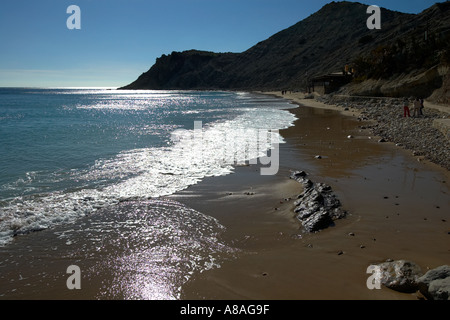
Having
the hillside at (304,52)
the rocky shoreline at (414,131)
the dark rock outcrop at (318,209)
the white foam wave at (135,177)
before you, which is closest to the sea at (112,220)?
the white foam wave at (135,177)

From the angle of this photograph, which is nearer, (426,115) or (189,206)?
(189,206)

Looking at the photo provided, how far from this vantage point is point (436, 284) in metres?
3.92

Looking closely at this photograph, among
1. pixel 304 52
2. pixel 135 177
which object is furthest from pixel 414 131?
pixel 304 52

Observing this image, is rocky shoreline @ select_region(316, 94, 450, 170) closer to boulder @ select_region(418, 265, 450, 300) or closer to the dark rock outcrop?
the dark rock outcrop

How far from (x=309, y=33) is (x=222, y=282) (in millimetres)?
162436

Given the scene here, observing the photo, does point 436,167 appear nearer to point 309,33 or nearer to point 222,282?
point 222,282

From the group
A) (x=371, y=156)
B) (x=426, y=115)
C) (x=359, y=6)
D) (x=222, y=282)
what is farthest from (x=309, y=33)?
(x=222, y=282)

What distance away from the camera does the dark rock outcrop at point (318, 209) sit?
6.52m

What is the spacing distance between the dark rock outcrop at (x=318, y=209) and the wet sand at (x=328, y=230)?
7.3 inches

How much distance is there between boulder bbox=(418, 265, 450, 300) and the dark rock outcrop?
2358 millimetres

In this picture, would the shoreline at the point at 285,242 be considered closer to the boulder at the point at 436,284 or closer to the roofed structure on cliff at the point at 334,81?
the boulder at the point at 436,284

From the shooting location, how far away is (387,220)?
21.9 ft

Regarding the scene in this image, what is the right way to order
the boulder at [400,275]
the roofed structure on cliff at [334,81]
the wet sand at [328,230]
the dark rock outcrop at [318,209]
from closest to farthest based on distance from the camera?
1. the boulder at [400,275]
2. the wet sand at [328,230]
3. the dark rock outcrop at [318,209]
4. the roofed structure on cliff at [334,81]

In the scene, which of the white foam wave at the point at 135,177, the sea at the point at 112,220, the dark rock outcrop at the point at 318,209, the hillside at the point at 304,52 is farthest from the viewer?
the hillside at the point at 304,52
